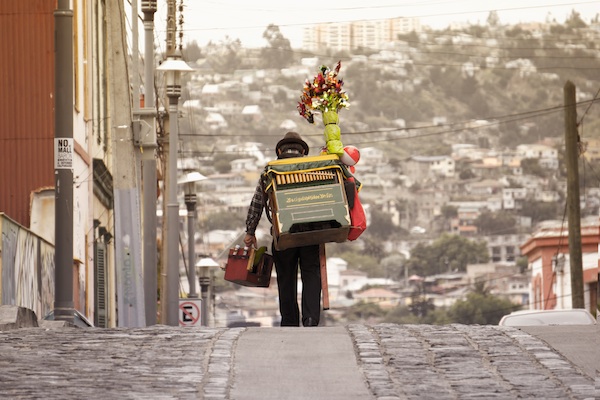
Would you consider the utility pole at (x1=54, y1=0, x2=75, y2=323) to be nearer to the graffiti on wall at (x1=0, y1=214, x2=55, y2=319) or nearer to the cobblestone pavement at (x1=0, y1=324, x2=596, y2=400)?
the graffiti on wall at (x1=0, y1=214, x2=55, y2=319)

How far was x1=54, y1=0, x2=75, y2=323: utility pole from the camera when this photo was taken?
56.7 ft

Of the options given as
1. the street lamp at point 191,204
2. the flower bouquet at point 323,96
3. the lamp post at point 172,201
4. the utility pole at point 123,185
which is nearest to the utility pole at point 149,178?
the lamp post at point 172,201

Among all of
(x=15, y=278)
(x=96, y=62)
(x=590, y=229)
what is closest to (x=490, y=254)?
(x=590, y=229)

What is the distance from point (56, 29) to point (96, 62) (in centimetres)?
1678

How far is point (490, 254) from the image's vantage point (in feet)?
617

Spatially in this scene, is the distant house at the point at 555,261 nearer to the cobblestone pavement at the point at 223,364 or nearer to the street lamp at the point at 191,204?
the street lamp at the point at 191,204

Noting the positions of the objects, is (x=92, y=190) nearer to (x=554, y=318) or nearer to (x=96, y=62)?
(x=96, y=62)

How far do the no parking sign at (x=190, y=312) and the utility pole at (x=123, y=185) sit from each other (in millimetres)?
12913

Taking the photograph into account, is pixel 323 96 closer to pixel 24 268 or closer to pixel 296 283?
pixel 296 283

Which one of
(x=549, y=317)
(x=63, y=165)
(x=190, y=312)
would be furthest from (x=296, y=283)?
(x=190, y=312)

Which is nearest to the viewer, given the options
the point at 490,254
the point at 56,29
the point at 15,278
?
the point at 56,29

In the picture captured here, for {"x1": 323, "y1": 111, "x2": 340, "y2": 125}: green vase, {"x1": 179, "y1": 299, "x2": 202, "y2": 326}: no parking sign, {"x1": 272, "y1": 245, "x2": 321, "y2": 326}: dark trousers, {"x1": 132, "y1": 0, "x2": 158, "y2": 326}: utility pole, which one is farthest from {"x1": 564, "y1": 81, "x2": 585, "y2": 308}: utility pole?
{"x1": 272, "y1": 245, "x2": 321, "y2": 326}: dark trousers

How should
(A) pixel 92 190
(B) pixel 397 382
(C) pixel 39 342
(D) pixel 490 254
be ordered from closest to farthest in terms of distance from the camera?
(B) pixel 397 382
(C) pixel 39 342
(A) pixel 92 190
(D) pixel 490 254

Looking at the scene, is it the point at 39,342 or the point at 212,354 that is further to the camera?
the point at 39,342
